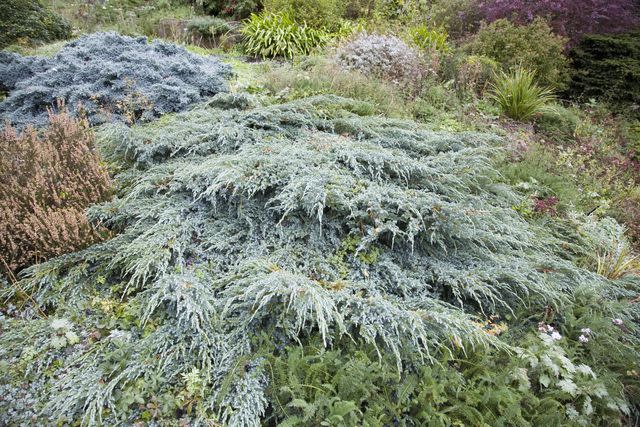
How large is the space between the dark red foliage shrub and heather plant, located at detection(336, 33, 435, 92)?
245 cm

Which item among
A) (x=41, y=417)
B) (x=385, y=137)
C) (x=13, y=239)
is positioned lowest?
(x=41, y=417)

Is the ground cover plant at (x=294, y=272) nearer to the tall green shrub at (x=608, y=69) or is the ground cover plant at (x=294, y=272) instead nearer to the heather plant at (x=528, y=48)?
the heather plant at (x=528, y=48)

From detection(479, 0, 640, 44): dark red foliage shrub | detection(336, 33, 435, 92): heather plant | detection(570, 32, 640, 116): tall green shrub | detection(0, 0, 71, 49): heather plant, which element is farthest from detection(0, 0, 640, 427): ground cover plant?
detection(479, 0, 640, 44): dark red foliage shrub

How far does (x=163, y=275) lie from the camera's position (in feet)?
8.73

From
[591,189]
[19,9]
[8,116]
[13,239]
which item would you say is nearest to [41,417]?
[13,239]

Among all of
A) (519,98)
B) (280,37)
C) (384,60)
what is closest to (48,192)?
(384,60)

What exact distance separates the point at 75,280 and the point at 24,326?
40 cm

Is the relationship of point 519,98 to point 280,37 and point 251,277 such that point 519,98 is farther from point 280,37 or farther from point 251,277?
point 251,277

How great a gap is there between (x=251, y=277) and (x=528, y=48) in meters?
6.89

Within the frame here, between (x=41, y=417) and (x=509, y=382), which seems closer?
(x=41, y=417)

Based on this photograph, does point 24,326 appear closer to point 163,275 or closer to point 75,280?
point 75,280

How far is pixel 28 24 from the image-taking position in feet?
24.5

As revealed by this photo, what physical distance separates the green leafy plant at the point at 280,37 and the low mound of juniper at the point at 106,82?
252 centimetres

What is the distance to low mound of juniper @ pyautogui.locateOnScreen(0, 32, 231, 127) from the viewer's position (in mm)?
4637
